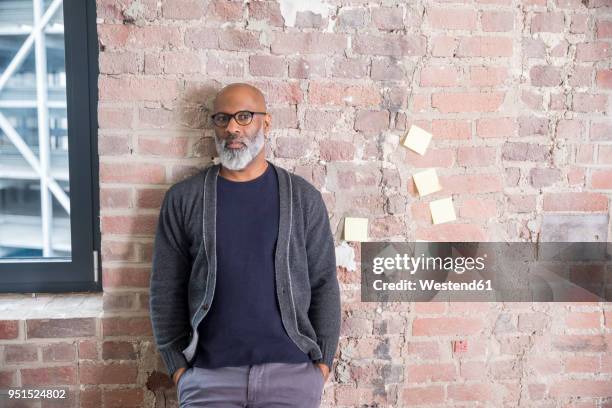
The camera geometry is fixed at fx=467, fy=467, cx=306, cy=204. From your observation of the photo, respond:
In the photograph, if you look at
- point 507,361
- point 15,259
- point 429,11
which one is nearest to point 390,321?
point 507,361

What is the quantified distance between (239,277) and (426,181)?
2.43 feet

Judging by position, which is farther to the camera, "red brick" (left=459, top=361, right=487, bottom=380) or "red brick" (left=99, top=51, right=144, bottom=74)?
"red brick" (left=459, top=361, right=487, bottom=380)

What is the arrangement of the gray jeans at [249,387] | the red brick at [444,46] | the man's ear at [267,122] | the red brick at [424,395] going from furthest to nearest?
the red brick at [424,395], the red brick at [444,46], the man's ear at [267,122], the gray jeans at [249,387]

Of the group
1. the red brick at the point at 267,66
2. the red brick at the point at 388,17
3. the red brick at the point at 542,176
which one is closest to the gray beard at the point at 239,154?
the red brick at the point at 267,66

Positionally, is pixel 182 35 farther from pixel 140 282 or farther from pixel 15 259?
pixel 15 259

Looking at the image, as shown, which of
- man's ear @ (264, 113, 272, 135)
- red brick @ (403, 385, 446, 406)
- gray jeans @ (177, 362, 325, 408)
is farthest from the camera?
red brick @ (403, 385, 446, 406)

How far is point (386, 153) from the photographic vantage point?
5.43 ft

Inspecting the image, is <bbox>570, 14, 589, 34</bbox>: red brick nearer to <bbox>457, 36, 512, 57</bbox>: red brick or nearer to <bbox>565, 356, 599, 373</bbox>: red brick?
<bbox>457, 36, 512, 57</bbox>: red brick

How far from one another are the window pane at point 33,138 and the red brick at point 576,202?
182 centimetres

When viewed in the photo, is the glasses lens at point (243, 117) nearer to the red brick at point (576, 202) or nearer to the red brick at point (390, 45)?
the red brick at point (390, 45)

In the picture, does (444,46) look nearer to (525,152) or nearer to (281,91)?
(525,152)

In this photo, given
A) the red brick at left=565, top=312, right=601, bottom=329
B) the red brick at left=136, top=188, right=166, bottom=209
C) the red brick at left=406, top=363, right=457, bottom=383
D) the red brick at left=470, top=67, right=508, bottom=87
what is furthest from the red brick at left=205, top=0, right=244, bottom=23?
the red brick at left=565, top=312, right=601, bottom=329

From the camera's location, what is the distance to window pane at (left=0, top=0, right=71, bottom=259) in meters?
1.75

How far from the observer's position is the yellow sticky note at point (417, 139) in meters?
1.65
